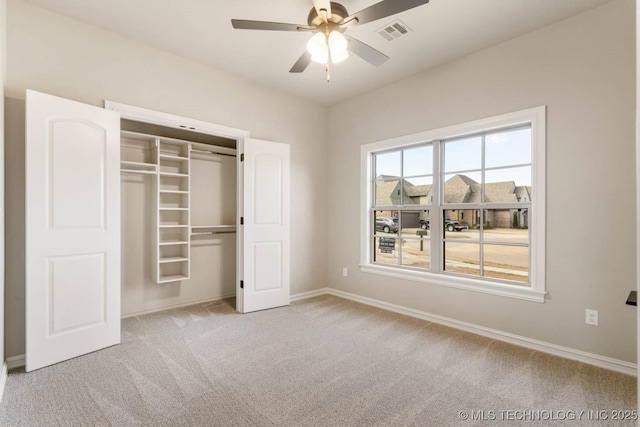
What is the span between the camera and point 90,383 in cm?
215

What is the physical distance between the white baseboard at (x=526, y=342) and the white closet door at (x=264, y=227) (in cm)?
139

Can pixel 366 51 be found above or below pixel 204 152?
above

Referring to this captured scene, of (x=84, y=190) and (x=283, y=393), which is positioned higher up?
(x=84, y=190)

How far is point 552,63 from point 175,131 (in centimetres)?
411

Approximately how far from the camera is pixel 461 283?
10.7ft

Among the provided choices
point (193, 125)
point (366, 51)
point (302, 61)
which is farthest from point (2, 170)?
A: point (366, 51)

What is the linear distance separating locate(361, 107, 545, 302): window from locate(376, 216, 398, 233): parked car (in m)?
0.01

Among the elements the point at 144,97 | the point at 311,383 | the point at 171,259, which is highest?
the point at 144,97

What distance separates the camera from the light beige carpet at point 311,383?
1834 millimetres

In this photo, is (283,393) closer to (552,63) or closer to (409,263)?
(409,263)

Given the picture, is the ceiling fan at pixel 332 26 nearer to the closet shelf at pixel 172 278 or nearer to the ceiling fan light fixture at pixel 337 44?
the ceiling fan light fixture at pixel 337 44

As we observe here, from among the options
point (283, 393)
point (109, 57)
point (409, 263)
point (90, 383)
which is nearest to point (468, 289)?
point (409, 263)

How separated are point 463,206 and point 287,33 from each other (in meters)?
2.58

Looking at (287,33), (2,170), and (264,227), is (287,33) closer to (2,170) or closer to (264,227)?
(264,227)
